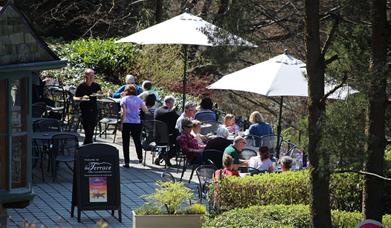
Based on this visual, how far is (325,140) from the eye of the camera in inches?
428

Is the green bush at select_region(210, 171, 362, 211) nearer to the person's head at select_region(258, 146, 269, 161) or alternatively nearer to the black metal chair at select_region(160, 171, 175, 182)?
the black metal chair at select_region(160, 171, 175, 182)

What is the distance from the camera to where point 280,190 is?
14422mm

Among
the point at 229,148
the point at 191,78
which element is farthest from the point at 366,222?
the point at 191,78

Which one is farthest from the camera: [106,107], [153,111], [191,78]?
[191,78]

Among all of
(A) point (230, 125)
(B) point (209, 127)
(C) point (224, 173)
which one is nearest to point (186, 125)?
(A) point (230, 125)

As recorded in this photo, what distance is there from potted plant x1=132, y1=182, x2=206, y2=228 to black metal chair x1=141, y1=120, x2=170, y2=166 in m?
5.50

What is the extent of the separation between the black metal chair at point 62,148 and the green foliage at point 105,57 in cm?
1037

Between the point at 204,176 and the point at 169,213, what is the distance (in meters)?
2.43

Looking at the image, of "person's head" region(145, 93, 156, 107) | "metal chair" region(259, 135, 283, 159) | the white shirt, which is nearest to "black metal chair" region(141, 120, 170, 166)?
"person's head" region(145, 93, 156, 107)

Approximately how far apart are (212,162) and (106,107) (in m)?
5.80

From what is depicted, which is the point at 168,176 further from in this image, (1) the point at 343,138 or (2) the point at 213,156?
(1) the point at 343,138

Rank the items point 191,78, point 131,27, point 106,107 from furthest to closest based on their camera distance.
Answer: point 131,27, point 191,78, point 106,107

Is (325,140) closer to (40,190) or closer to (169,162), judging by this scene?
(40,190)

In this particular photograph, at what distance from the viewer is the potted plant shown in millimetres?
13039
